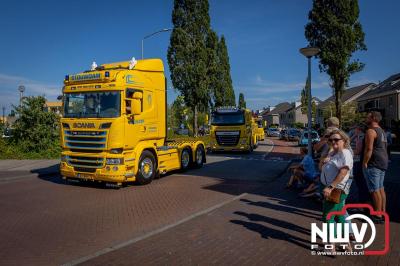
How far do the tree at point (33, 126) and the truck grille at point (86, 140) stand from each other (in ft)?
33.5

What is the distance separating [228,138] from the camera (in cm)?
2173

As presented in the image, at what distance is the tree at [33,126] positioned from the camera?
1925 cm

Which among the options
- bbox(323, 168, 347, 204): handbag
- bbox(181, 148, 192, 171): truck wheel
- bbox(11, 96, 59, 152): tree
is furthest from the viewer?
bbox(11, 96, 59, 152): tree

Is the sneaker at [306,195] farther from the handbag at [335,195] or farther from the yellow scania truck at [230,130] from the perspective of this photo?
the yellow scania truck at [230,130]

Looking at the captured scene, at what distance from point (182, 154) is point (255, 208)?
6441mm

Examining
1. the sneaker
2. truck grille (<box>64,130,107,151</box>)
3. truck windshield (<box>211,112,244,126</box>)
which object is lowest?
the sneaker

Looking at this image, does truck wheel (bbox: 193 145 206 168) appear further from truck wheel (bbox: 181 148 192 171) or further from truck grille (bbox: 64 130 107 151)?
truck grille (bbox: 64 130 107 151)

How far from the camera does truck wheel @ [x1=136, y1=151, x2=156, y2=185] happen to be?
34.2ft

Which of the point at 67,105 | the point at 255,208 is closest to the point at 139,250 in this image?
the point at 255,208

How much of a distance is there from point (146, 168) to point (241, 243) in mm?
6027

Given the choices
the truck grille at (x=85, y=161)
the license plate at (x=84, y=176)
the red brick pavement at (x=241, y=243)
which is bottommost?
the red brick pavement at (x=241, y=243)

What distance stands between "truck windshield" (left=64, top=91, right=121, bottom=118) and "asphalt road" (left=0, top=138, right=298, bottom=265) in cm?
221

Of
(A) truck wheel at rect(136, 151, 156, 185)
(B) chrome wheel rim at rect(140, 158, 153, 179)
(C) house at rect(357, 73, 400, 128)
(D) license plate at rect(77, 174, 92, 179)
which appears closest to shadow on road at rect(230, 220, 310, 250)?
(A) truck wheel at rect(136, 151, 156, 185)

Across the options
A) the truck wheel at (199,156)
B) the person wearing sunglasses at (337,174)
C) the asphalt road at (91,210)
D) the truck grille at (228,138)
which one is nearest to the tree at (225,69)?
the truck grille at (228,138)
